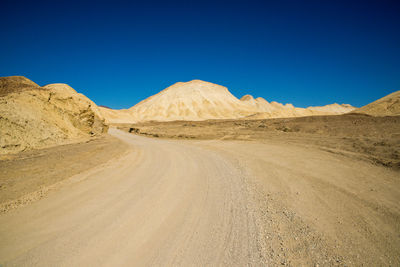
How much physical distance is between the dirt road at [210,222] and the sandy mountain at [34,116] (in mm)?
6622

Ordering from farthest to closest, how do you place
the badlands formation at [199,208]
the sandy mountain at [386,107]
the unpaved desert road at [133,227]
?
the sandy mountain at [386,107] < the badlands formation at [199,208] < the unpaved desert road at [133,227]

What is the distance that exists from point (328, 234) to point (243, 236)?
5.77 feet

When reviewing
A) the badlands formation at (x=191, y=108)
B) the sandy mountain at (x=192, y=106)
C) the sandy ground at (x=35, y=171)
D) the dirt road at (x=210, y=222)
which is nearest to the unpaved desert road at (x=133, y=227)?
the dirt road at (x=210, y=222)

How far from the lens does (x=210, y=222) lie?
3.90 m

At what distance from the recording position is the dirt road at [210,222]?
291 centimetres

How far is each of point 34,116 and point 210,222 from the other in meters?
13.6

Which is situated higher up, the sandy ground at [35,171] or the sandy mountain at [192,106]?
the sandy mountain at [192,106]

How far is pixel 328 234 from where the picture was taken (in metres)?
3.50

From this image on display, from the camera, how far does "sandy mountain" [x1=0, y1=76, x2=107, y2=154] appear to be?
920cm

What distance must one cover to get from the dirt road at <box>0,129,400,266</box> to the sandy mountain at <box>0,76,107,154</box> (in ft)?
21.7

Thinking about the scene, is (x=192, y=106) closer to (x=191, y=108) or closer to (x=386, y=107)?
(x=191, y=108)

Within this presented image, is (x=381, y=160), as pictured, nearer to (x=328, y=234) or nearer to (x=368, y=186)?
(x=368, y=186)

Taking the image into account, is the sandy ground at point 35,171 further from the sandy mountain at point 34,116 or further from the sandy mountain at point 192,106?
the sandy mountain at point 192,106

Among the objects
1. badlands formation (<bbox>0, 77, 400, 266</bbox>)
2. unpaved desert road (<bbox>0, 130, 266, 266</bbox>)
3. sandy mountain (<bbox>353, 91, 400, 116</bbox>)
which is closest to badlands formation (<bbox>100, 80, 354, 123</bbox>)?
sandy mountain (<bbox>353, 91, 400, 116</bbox>)
